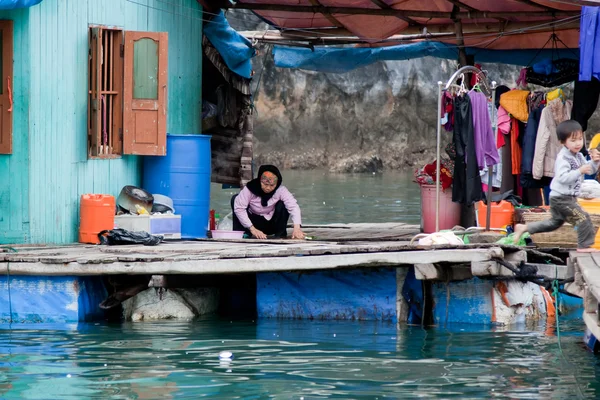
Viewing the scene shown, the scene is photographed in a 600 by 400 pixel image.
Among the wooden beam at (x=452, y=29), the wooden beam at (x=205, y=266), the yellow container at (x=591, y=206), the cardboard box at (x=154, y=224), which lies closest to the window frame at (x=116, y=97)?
the cardboard box at (x=154, y=224)

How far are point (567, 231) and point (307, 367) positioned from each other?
12.6 feet

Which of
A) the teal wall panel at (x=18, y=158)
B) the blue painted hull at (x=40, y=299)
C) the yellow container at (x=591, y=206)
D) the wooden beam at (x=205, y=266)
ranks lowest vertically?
the blue painted hull at (x=40, y=299)

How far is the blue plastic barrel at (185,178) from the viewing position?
1190 centimetres

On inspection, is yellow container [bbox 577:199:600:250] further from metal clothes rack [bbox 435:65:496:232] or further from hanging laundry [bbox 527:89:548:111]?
hanging laundry [bbox 527:89:548:111]

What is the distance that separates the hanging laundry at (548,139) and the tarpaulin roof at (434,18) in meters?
1.26

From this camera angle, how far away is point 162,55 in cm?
1149

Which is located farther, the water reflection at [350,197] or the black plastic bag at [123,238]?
the water reflection at [350,197]

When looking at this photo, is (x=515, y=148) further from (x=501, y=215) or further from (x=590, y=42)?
(x=590, y=42)

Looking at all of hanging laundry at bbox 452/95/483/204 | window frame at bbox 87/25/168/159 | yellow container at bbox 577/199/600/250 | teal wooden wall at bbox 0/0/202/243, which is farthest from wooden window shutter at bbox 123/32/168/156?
yellow container at bbox 577/199/600/250

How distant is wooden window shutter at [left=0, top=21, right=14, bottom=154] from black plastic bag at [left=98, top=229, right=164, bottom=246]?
1277 millimetres

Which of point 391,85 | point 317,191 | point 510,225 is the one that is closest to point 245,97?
point 510,225

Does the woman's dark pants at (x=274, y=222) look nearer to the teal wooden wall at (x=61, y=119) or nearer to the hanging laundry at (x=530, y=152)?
the teal wooden wall at (x=61, y=119)

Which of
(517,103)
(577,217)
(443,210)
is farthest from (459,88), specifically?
(577,217)

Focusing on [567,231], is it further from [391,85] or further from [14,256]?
[391,85]
